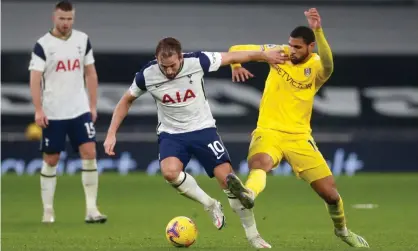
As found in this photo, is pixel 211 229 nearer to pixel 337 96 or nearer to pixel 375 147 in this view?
→ pixel 375 147

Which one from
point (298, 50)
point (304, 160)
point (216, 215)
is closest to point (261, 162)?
point (304, 160)

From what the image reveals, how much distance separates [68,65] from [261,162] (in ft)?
12.6

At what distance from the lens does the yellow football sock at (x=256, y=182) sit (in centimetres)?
981

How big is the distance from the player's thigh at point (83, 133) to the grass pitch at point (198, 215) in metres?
0.85

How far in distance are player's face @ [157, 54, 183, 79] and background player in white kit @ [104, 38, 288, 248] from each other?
0.04 ft

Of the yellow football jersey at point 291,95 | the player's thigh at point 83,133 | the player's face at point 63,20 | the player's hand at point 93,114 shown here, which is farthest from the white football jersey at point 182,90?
the player's hand at point 93,114

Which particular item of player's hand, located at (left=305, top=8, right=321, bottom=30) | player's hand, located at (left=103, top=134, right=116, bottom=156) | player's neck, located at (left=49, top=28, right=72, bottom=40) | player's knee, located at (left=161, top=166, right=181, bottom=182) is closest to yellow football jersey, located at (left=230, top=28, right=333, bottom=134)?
player's hand, located at (left=305, top=8, right=321, bottom=30)

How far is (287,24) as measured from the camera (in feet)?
82.4

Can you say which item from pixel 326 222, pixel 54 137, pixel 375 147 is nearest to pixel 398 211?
pixel 326 222

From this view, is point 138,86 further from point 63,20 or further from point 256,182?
point 63,20

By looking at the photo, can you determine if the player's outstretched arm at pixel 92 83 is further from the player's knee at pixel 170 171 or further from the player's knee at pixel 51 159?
the player's knee at pixel 170 171

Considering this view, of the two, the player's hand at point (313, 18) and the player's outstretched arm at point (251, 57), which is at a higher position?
the player's hand at point (313, 18)

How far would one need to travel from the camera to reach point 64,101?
13406mm

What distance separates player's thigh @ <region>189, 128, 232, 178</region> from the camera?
10.5 meters
